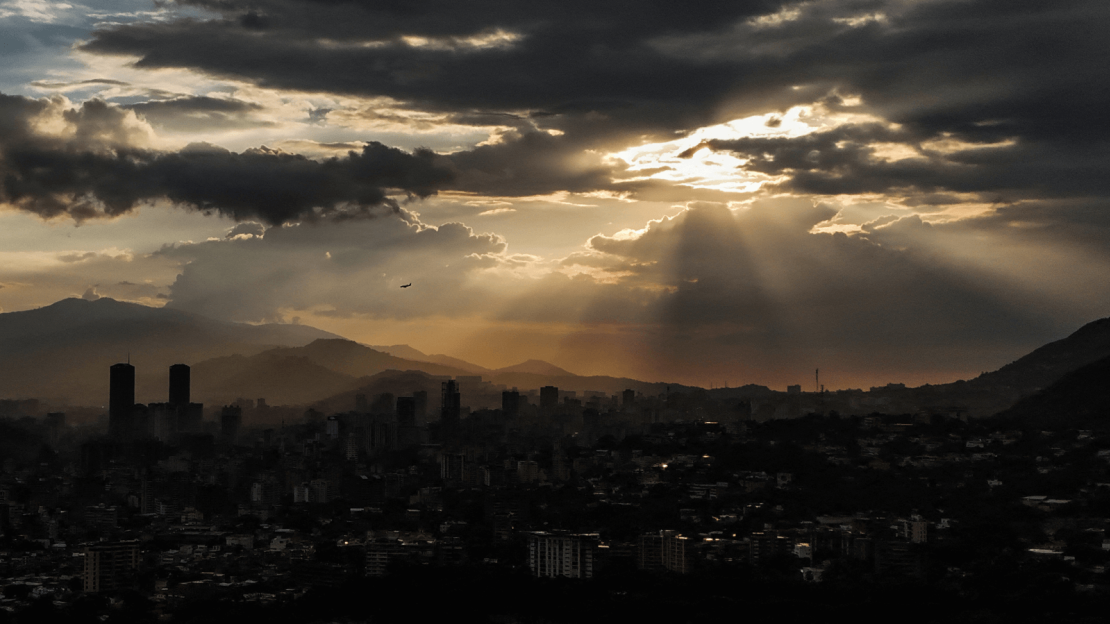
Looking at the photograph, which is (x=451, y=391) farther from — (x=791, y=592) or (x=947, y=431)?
(x=791, y=592)

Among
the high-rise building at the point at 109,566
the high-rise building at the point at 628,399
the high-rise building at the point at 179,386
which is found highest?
the high-rise building at the point at 179,386

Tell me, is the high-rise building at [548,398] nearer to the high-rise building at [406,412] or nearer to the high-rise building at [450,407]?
the high-rise building at [450,407]

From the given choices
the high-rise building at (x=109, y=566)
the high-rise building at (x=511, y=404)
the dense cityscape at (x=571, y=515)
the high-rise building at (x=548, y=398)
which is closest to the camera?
the dense cityscape at (x=571, y=515)

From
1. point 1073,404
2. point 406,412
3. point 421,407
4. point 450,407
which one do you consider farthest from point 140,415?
point 1073,404

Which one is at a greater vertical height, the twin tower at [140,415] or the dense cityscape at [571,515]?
the twin tower at [140,415]

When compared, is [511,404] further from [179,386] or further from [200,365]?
[200,365]

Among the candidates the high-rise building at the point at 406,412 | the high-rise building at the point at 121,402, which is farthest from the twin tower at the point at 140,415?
the high-rise building at the point at 406,412

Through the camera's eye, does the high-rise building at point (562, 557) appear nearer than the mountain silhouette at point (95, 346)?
Yes

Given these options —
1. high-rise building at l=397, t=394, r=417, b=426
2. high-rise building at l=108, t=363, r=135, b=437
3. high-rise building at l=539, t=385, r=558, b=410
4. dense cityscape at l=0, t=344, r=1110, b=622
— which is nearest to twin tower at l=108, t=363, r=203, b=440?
high-rise building at l=108, t=363, r=135, b=437
